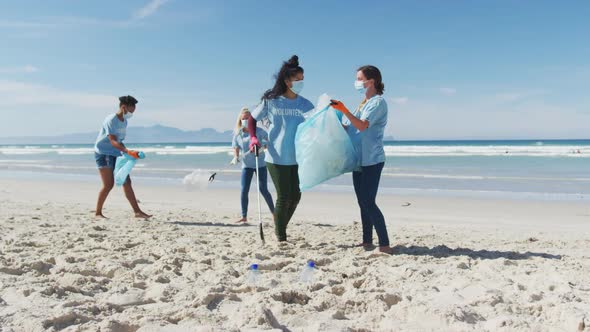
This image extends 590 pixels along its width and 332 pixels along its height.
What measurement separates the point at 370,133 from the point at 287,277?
5.07 feet

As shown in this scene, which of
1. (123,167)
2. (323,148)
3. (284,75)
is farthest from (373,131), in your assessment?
(123,167)

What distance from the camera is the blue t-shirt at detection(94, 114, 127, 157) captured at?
22.0ft

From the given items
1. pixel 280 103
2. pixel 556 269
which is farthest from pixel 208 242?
pixel 556 269

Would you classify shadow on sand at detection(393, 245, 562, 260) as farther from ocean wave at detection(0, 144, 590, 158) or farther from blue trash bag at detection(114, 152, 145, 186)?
ocean wave at detection(0, 144, 590, 158)

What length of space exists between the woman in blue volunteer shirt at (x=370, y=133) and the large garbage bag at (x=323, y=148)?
13 centimetres

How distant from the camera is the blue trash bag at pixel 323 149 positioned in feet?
15.0

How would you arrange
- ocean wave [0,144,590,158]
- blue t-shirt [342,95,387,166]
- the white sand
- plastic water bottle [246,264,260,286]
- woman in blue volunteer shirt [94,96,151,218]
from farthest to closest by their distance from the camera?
ocean wave [0,144,590,158]
woman in blue volunteer shirt [94,96,151,218]
blue t-shirt [342,95,387,166]
plastic water bottle [246,264,260,286]
the white sand

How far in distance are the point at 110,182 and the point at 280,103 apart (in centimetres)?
339

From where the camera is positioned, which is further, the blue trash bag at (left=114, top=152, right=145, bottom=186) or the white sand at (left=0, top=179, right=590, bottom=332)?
the blue trash bag at (left=114, top=152, right=145, bottom=186)

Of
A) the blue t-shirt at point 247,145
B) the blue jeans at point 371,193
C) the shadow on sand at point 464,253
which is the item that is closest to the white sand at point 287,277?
the shadow on sand at point 464,253

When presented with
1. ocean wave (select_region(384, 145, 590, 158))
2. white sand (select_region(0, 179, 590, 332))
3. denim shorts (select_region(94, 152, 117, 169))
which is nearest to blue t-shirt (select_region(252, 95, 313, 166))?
white sand (select_region(0, 179, 590, 332))

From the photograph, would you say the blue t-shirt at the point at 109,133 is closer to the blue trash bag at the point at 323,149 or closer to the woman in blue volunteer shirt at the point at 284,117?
the woman in blue volunteer shirt at the point at 284,117

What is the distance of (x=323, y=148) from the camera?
4.60m

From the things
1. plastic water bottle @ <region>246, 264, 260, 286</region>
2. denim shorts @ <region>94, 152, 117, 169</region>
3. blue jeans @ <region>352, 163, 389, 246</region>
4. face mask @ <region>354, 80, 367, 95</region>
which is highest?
face mask @ <region>354, 80, 367, 95</region>
